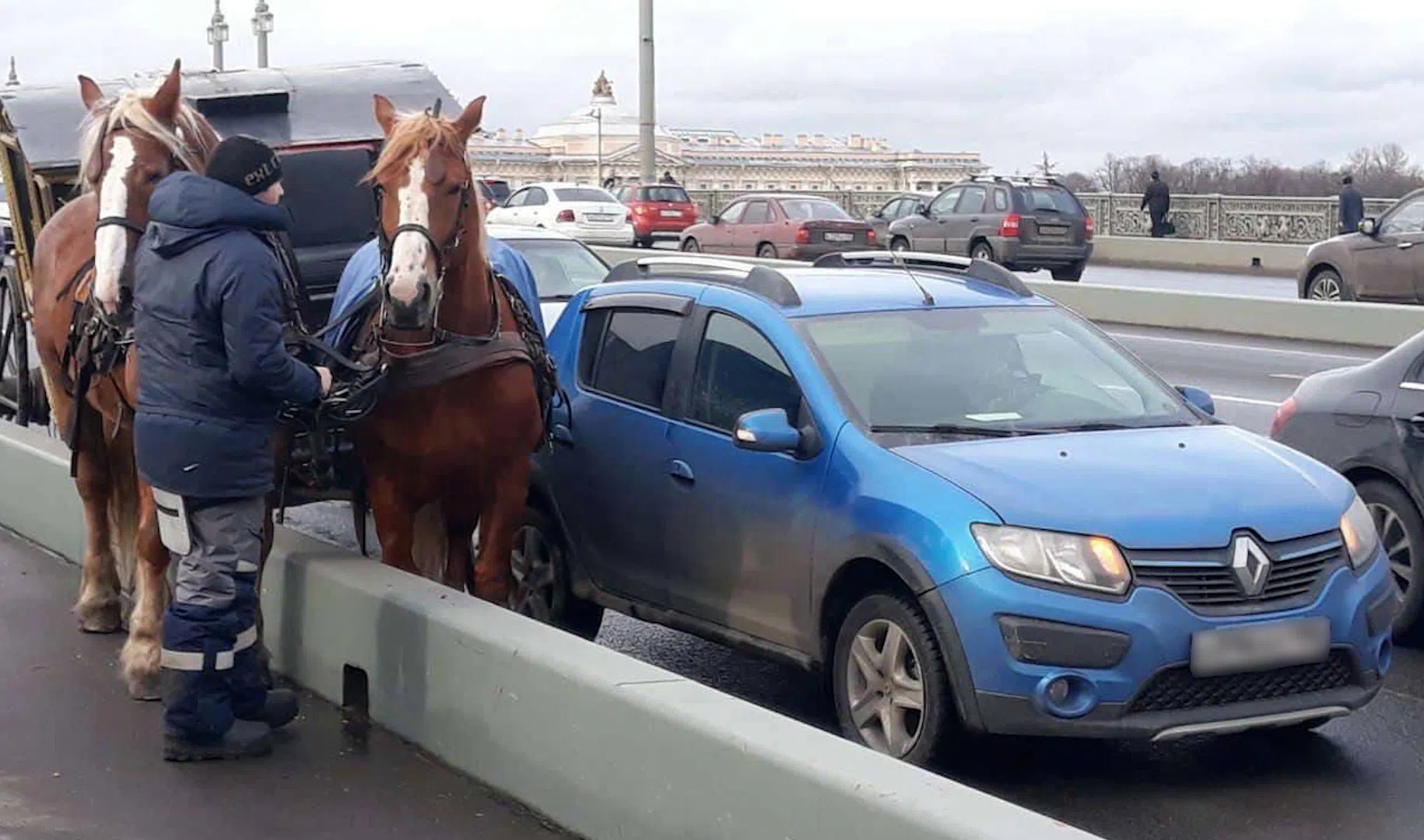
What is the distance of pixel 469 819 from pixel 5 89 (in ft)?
21.7

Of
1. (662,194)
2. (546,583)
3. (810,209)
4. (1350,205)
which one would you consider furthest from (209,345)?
(662,194)

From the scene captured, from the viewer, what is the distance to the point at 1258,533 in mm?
6316

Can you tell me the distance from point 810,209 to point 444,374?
29849 mm

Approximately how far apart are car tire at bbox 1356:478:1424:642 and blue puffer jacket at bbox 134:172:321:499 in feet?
16.0

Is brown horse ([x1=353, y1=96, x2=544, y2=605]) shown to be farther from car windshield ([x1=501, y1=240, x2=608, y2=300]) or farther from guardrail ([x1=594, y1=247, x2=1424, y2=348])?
guardrail ([x1=594, y1=247, x2=1424, y2=348])

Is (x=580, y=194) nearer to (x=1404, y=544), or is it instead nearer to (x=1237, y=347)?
(x=1237, y=347)

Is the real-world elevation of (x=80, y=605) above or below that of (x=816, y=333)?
below

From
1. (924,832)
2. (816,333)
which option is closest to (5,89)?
(816,333)

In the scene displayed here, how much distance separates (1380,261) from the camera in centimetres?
2467

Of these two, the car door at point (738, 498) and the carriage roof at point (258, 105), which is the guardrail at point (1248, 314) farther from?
the car door at point (738, 498)

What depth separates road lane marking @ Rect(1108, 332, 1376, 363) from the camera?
2162 cm

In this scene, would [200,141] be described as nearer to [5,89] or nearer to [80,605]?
[80,605]

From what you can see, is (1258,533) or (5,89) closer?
(1258,533)

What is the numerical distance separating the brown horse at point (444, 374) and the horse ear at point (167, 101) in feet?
2.60
